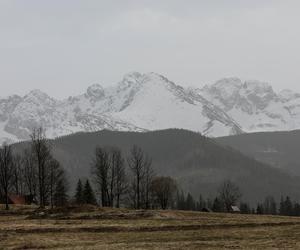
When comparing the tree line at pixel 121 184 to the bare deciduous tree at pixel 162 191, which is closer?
the tree line at pixel 121 184

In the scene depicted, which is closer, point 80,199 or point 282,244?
point 282,244

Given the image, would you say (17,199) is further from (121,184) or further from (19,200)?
(121,184)

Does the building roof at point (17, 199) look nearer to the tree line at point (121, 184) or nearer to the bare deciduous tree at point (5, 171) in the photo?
the bare deciduous tree at point (5, 171)

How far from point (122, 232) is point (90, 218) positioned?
1886 centimetres

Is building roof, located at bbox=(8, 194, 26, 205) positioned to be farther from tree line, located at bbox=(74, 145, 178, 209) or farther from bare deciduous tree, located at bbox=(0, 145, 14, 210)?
tree line, located at bbox=(74, 145, 178, 209)

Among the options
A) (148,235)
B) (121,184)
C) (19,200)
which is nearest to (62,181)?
(19,200)

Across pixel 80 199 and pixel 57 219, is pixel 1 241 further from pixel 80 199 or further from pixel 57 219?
pixel 80 199

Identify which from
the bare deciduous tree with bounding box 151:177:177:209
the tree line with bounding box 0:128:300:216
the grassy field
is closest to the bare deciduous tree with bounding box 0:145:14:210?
the tree line with bounding box 0:128:300:216

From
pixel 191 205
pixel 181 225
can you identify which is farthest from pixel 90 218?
pixel 191 205

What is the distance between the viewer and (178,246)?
1722 inches

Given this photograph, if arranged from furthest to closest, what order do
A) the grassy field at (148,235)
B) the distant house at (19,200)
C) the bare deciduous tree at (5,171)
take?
the distant house at (19,200) → the bare deciduous tree at (5,171) → the grassy field at (148,235)

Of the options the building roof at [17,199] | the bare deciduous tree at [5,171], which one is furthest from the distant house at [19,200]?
Answer: the bare deciduous tree at [5,171]

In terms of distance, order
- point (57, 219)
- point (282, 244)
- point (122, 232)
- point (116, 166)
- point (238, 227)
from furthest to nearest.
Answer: point (116, 166) → point (57, 219) → point (238, 227) → point (122, 232) → point (282, 244)

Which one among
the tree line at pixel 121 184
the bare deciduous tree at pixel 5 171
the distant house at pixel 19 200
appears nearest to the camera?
the bare deciduous tree at pixel 5 171
